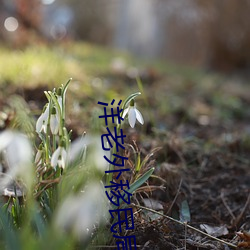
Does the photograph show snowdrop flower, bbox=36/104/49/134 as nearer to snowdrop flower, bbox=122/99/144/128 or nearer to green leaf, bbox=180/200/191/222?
snowdrop flower, bbox=122/99/144/128

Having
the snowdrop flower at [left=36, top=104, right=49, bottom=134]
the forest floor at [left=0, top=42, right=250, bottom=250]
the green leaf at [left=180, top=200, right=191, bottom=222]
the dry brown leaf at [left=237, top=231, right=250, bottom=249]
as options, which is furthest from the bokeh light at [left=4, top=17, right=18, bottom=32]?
the dry brown leaf at [left=237, top=231, right=250, bottom=249]

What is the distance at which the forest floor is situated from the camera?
1.38m

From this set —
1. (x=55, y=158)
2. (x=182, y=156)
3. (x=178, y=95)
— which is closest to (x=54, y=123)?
(x=55, y=158)

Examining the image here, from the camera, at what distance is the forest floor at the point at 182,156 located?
138 cm

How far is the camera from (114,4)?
1519cm

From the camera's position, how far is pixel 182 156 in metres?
2.17

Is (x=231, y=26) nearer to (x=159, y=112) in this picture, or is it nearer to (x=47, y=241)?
(x=159, y=112)

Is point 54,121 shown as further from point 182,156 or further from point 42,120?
point 182,156

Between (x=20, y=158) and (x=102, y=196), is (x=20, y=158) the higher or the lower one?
the higher one

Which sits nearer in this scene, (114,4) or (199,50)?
Result: (199,50)

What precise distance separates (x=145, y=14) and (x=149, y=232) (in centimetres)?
1009

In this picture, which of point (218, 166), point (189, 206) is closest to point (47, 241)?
point (189, 206)

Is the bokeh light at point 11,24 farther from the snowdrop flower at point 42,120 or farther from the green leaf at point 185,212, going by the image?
the snowdrop flower at point 42,120

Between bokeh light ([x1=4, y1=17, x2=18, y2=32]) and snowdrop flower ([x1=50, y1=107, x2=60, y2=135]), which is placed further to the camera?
bokeh light ([x1=4, y1=17, x2=18, y2=32])
